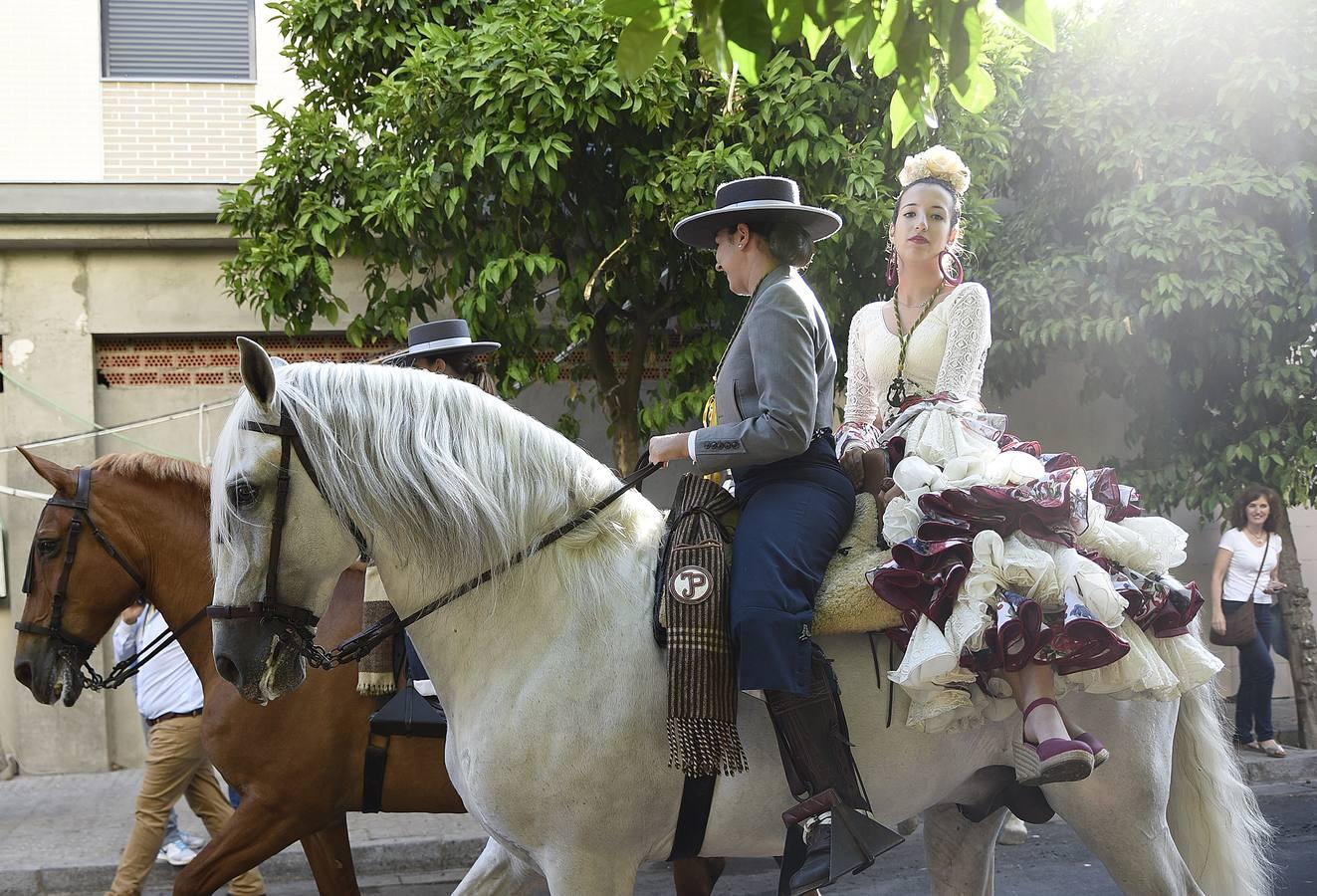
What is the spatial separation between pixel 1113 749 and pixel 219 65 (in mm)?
9228

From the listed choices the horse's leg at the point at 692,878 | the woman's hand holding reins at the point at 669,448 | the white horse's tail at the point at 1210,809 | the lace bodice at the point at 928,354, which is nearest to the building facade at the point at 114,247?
the horse's leg at the point at 692,878

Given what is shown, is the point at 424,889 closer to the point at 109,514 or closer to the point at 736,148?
the point at 109,514

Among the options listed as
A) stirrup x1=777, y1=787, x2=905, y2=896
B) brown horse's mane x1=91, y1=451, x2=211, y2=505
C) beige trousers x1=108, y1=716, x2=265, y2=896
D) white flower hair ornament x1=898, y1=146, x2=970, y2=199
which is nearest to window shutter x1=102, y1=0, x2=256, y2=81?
brown horse's mane x1=91, y1=451, x2=211, y2=505

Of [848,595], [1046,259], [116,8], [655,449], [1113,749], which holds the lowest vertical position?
[1113,749]

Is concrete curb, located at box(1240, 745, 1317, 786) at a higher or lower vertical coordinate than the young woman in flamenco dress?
lower

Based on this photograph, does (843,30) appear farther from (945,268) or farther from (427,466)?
(427,466)

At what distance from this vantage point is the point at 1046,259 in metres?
8.69

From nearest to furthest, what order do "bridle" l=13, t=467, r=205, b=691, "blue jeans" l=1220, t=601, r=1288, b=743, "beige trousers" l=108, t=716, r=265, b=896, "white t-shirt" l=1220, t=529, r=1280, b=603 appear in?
"bridle" l=13, t=467, r=205, b=691 < "beige trousers" l=108, t=716, r=265, b=896 < "blue jeans" l=1220, t=601, r=1288, b=743 < "white t-shirt" l=1220, t=529, r=1280, b=603

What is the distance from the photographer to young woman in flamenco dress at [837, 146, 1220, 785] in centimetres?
314

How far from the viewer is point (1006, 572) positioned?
318 centimetres

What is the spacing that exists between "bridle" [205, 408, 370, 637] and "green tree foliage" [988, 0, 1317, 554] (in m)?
6.39

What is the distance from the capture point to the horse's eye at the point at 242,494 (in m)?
2.93

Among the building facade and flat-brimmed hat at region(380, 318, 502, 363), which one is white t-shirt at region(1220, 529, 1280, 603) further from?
flat-brimmed hat at region(380, 318, 502, 363)

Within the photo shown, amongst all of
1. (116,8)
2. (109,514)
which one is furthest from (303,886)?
(116,8)
